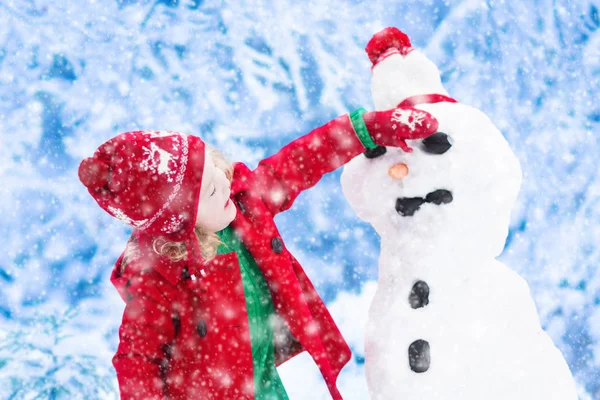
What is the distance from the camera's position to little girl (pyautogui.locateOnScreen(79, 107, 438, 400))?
92 centimetres

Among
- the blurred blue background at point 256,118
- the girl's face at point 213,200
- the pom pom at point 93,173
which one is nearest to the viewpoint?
the pom pom at point 93,173

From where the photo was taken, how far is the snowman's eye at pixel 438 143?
1023 millimetres

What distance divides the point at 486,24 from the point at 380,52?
74 centimetres

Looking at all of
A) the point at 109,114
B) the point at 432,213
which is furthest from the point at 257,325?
the point at 109,114

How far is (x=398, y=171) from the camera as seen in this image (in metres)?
1.03

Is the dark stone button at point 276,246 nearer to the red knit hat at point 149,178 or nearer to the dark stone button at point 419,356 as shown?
the red knit hat at point 149,178

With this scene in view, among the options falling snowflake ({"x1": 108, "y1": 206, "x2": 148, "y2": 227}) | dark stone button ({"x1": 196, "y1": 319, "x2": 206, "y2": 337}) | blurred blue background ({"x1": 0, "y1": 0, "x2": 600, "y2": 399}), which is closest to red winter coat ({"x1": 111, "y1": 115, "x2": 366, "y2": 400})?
dark stone button ({"x1": 196, "y1": 319, "x2": 206, "y2": 337})

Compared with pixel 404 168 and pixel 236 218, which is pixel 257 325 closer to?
pixel 236 218

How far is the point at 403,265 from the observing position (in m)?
1.06

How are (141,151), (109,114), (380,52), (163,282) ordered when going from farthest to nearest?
(109,114) → (380,52) → (163,282) → (141,151)

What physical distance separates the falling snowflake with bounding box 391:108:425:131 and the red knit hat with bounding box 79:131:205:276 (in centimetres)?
32

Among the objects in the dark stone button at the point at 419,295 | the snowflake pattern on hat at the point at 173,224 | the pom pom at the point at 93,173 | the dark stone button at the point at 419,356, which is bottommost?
the dark stone button at the point at 419,356

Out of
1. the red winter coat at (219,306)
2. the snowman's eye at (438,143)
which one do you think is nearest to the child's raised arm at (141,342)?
the red winter coat at (219,306)

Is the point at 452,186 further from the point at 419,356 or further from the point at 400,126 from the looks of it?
the point at 419,356
